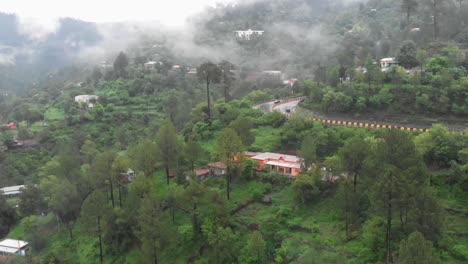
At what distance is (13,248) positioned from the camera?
28500 millimetres

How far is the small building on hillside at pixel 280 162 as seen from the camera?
2538 cm

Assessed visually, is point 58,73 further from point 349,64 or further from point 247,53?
point 349,64

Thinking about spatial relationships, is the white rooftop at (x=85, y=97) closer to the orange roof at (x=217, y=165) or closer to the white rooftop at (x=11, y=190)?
the white rooftop at (x=11, y=190)

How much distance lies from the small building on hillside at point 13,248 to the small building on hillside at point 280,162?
16201mm

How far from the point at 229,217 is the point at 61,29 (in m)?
97.0

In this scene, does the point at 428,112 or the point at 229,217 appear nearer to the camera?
the point at 229,217

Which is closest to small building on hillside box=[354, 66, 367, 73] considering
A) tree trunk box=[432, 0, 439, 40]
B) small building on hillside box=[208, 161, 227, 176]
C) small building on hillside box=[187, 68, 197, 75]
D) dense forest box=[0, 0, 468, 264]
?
dense forest box=[0, 0, 468, 264]

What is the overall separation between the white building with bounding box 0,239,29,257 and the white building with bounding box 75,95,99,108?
27449 mm

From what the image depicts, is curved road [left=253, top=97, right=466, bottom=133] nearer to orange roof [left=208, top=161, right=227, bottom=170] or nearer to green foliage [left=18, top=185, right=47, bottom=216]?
orange roof [left=208, top=161, right=227, bottom=170]

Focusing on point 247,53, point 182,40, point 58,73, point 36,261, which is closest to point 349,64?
point 36,261

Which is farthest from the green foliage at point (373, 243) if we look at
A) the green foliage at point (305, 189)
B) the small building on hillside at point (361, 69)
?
the small building on hillside at point (361, 69)

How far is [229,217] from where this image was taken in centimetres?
2180

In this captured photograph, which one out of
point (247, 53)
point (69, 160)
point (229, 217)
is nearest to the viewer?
point (229, 217)

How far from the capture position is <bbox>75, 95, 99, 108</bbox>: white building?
55312 millimetres
